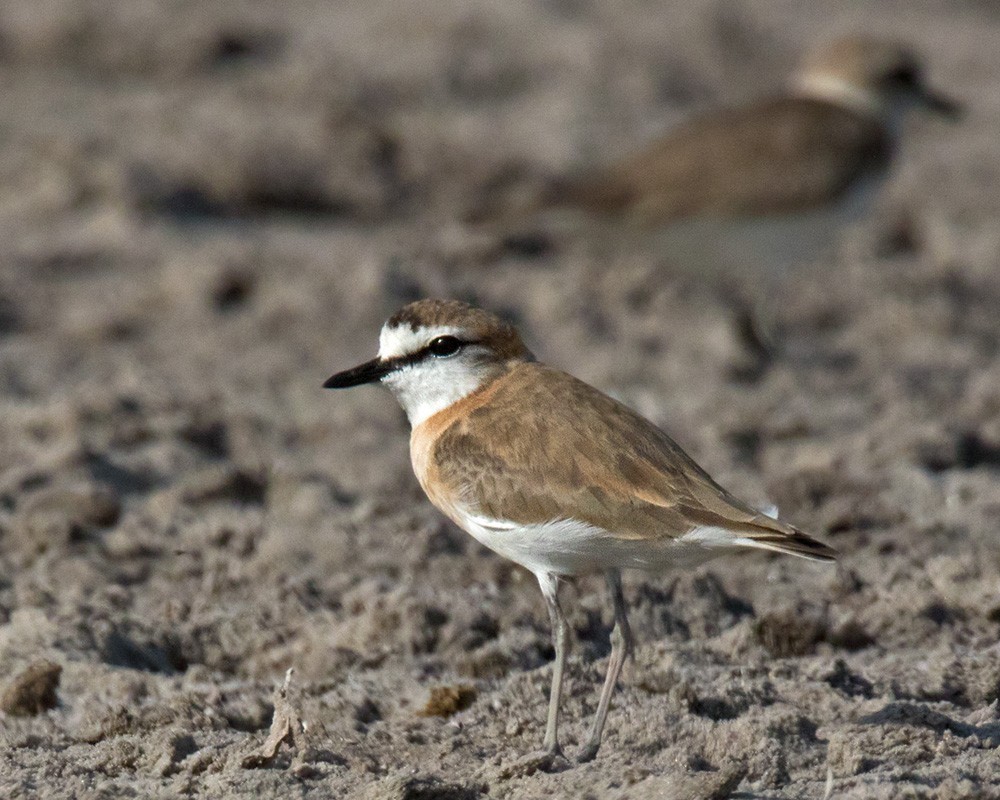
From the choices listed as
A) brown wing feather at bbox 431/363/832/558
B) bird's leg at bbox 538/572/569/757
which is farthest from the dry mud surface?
brown wing feather at bbox 431/363/832/558

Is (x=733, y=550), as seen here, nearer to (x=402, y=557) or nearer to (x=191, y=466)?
(x=402, y=557)

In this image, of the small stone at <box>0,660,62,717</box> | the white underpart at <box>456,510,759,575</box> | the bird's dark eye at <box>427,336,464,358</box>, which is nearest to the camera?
the white underpart at <box>456,510,759,575</box>

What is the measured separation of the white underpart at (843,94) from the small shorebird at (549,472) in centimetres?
510

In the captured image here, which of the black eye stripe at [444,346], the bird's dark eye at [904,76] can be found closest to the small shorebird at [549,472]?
A: the black eye stripe at [444,346]

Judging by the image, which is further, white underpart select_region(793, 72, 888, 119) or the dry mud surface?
white underpart select_region(793, 72, 888, 119)

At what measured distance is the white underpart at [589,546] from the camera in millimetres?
3840

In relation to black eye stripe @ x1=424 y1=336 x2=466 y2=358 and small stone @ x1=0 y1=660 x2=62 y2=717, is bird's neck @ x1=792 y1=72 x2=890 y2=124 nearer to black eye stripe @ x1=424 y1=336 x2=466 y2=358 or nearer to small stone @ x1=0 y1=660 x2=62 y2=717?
black eye stripe @ x1=424 y1=336 x2=466 y2=358

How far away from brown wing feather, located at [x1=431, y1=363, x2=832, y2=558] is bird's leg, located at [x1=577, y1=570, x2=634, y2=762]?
318 mm

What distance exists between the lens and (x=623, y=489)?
12.8 ft

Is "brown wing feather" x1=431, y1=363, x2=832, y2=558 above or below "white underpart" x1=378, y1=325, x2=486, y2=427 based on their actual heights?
below

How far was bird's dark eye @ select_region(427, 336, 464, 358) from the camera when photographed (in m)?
4.46

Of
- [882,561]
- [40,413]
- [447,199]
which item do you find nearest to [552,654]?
[882,561]

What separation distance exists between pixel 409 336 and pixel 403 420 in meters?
2.26

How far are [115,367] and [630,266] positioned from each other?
297 centimetres
